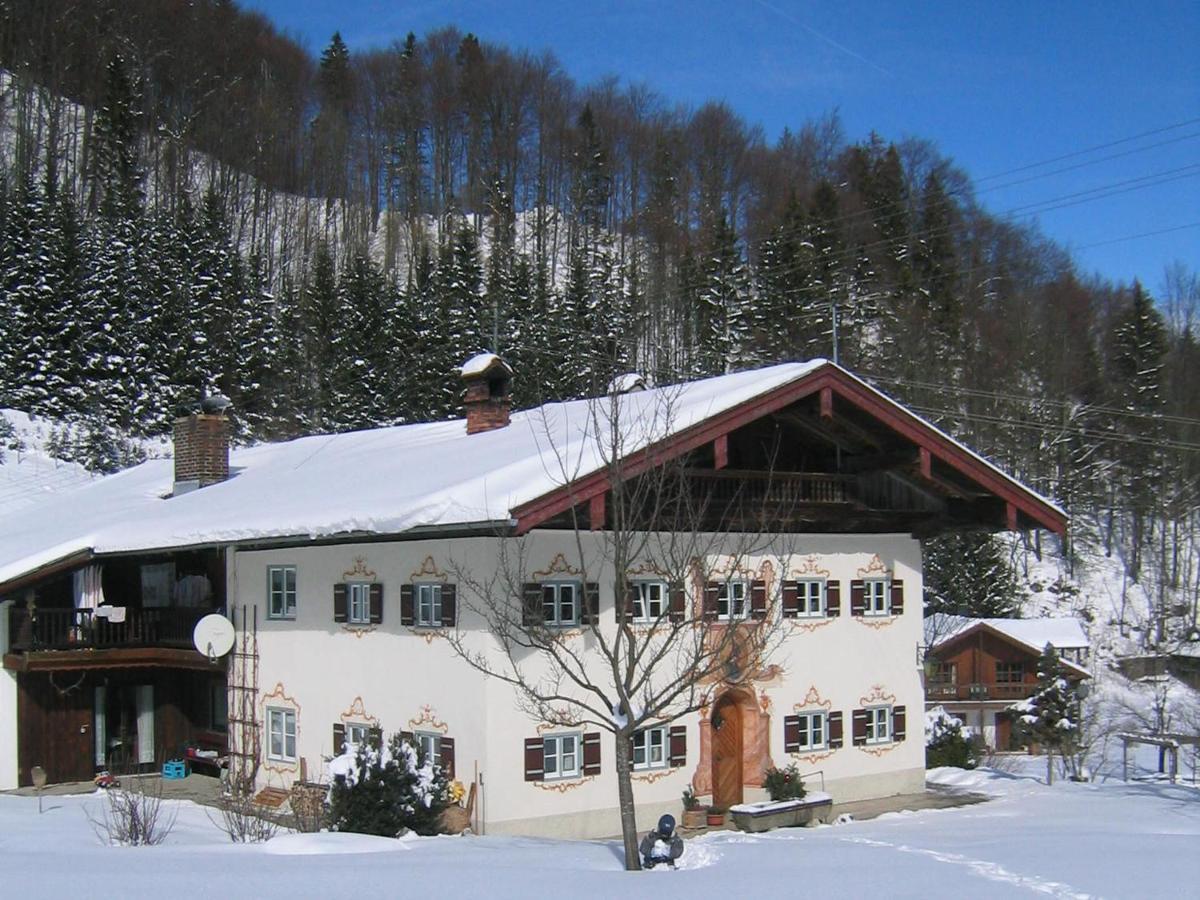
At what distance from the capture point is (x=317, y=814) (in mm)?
16828

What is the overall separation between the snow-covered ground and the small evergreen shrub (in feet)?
5.60

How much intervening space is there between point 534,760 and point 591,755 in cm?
105

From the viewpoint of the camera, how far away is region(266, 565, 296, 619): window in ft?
70.2

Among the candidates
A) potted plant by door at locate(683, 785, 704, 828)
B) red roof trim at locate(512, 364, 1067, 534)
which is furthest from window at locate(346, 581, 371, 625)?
potted plant by door at locate(683, 785, 704, 828)

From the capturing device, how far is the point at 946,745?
27.3 metres

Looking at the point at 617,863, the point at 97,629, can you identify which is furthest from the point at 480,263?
the point at 617,863

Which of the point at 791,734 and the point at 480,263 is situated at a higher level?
the point at 480,263

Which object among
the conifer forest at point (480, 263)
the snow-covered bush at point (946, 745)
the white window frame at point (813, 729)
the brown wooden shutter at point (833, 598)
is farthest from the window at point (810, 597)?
the conifer forest at point (480, 263)

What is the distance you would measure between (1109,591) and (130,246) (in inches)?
1791

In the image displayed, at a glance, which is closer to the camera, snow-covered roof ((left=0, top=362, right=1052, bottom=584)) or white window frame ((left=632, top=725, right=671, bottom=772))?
snow-covered roof ((left=0, top=362, right=1052, bottom=584))

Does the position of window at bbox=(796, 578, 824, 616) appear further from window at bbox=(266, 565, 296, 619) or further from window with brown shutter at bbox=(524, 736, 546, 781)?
window at bbox=(266, 565, 296, 619)

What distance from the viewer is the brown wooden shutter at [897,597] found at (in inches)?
905

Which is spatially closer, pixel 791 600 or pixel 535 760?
pixel 535 760

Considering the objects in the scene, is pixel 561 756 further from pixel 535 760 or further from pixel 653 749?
pixel 653 749
